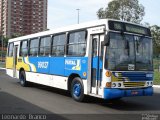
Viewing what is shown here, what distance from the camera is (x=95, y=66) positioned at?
38.7ft

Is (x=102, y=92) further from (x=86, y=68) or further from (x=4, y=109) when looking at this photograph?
(x=4, y=109)

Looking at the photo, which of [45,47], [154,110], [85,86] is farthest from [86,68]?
[45,47]

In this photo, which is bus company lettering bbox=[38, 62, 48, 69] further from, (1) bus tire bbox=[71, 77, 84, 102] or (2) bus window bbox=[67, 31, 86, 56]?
(1) bus tire bbox=[71, 77, 84, 102]

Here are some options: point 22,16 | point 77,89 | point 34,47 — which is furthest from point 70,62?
point 22,16

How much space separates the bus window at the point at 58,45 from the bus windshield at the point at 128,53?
3.26 metres

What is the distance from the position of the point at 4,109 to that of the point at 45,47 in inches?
230

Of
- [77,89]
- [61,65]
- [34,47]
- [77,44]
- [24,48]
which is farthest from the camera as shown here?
[24,48]

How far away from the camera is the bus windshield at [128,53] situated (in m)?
11.2

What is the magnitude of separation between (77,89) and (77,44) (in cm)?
175

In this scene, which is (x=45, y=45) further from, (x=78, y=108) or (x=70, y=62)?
(x=78, y=108)

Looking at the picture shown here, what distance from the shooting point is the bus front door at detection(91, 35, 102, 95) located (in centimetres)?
1155

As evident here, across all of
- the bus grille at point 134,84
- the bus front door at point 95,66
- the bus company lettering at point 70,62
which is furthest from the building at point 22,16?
the bus grille at point 134,84

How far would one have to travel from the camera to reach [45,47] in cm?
1584

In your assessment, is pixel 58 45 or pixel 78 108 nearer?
pixel 78 108
